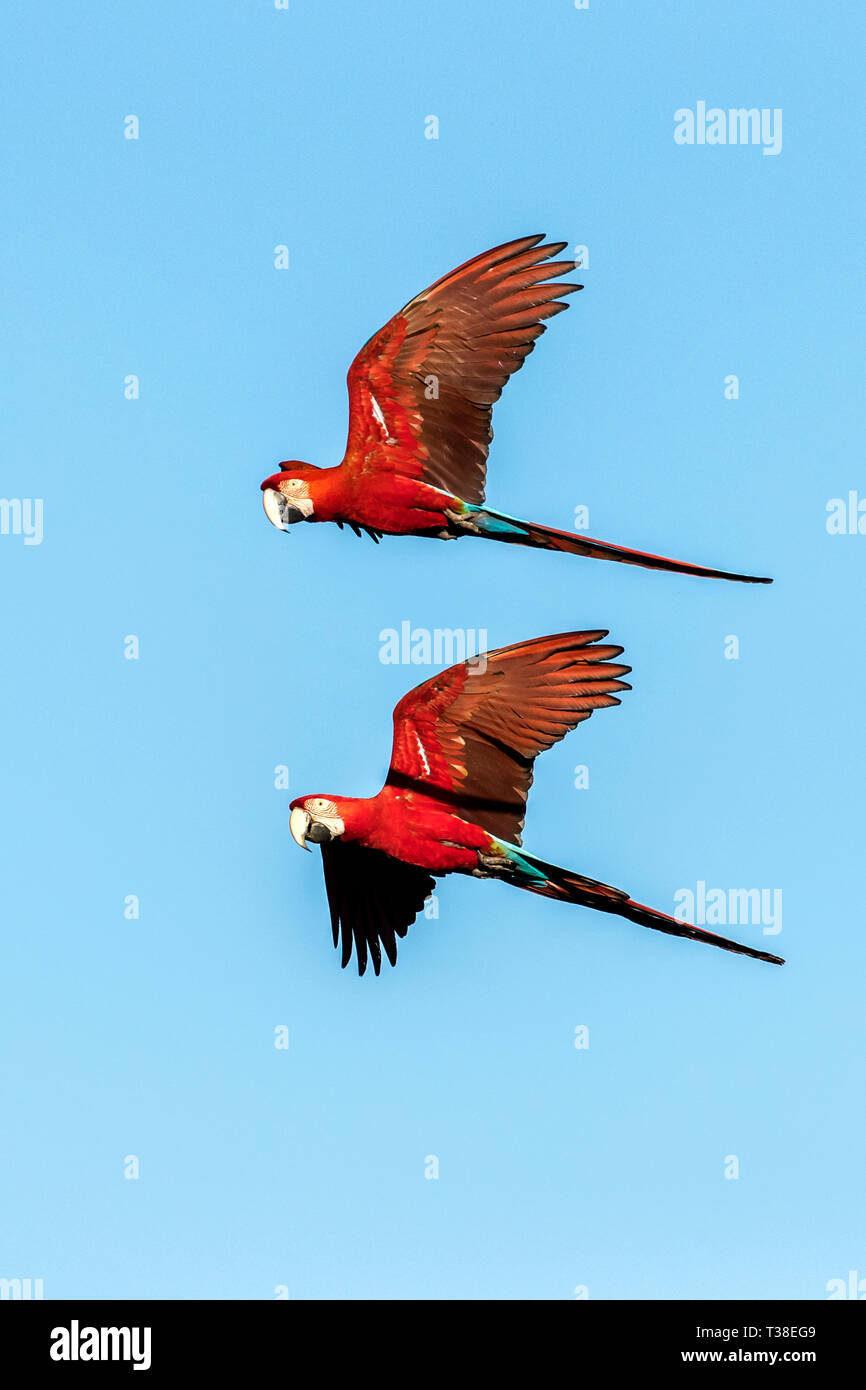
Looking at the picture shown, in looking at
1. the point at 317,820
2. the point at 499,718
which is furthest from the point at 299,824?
the point at 499,718

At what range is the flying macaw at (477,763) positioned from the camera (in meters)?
15.5

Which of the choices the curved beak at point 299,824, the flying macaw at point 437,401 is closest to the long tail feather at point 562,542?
the flying macaw at point 437,401

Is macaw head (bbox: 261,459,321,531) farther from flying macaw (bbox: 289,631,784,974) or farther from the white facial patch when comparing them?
flying macaw (bbox: 289,631,784,974)

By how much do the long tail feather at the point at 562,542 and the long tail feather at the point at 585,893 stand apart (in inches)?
91.1

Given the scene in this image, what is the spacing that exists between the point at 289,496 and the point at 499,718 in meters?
2.35

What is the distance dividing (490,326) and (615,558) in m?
2.13

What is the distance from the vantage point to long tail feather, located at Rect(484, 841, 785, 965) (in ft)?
47.3

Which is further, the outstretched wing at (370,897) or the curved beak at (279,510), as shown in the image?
the outstretched wing at (370,897)

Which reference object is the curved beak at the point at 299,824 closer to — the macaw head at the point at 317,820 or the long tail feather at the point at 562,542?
the macaw head at the point at 317,820
